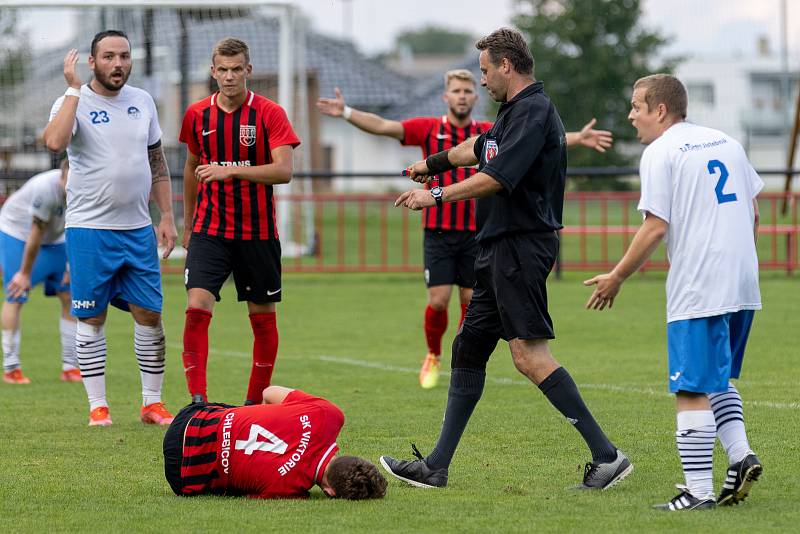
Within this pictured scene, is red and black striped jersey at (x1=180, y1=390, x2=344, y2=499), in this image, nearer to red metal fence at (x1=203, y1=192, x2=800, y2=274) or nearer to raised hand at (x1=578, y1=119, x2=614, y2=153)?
raised hand at (x1=578, y1=119, x2=614, y2=153)

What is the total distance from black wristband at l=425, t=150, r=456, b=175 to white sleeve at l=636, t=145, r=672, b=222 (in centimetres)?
129

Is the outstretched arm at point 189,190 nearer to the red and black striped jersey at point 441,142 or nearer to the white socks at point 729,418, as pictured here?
the red and black striped jersey at point 441,142

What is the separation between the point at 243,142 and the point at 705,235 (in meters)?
3.39

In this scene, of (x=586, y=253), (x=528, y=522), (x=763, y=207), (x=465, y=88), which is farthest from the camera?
(x=763, y=207)

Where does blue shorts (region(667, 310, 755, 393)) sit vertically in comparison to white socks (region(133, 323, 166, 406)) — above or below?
above

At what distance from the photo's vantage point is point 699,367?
5473mm

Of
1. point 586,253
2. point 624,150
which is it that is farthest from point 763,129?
point 586,253

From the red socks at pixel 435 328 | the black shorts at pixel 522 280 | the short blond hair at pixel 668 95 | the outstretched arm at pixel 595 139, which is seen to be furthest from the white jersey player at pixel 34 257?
the short blond hair at pixel 668 95

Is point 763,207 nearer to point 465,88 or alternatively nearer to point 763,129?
point 465,88

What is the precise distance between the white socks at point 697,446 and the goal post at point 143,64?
567 inches

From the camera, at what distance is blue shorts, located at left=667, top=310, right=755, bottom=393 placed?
18.0 feet

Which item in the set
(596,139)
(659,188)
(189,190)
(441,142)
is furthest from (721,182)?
(441,142)

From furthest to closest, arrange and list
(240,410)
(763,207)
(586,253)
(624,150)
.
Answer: (624,150), (763,207), (586,253), (240,410)

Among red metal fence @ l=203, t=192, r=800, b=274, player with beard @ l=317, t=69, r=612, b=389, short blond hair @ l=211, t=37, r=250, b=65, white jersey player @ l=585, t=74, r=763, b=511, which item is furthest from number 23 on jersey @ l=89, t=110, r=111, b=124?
red metal fence @ l=203, t=192, r=800, b=274
